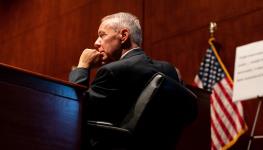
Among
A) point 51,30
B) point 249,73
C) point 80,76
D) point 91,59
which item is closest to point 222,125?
point 249,73

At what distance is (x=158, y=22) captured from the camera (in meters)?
6.41

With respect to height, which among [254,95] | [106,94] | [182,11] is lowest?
[254,95]

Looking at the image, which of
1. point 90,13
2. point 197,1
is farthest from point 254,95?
point 90,13

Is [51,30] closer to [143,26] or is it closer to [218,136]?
[143,26]

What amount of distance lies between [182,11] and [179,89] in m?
3.46

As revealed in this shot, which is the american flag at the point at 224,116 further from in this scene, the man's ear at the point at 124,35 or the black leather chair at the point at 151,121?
the black leather chair at the point at 151,121

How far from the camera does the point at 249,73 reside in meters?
4.63

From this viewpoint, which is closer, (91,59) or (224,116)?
(91,59)

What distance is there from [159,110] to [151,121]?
0.07m

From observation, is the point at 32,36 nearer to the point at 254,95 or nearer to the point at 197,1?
the point at 197,1

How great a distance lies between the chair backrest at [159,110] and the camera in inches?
107

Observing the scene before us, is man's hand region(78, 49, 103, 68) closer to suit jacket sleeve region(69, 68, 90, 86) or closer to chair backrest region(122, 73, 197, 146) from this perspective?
suit jacket sleeve region(69, 68, 90, 86)

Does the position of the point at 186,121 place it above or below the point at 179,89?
below

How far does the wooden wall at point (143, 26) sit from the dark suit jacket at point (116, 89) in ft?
8.58
